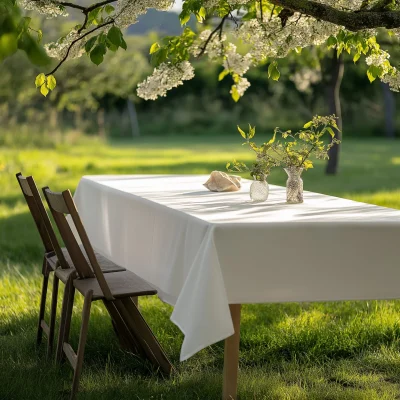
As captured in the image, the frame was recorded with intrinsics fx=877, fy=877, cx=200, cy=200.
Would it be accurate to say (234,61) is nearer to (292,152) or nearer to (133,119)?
(292,152)

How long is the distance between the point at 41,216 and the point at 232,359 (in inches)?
57.8

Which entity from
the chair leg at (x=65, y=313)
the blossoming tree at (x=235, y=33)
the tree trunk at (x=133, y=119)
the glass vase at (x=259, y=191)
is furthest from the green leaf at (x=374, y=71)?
the tree trunk at (x=133, y=119)

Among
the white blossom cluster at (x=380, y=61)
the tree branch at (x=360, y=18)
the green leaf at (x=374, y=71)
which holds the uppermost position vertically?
the tree branch at (x=360, y=18)

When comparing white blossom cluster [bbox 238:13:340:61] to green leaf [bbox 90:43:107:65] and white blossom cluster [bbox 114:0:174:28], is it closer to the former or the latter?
white blossom cluster [bbox 114:0:174:28]

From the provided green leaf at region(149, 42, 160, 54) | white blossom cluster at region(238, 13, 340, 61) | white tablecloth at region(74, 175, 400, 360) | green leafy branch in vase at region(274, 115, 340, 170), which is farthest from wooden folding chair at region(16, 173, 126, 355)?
white blossom cluster at region(238, 13, 340, 61)

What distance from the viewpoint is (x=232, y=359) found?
3.93m

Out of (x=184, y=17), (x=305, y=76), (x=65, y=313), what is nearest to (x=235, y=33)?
(x=184, y=17)

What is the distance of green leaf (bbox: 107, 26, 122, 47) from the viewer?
419cm

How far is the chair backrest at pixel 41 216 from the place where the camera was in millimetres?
4613

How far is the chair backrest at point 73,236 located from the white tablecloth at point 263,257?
1.18ft

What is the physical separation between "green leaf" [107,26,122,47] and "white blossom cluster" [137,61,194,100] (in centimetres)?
122

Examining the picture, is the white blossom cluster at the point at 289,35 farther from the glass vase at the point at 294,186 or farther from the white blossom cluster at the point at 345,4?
the glass vase at the point at 294,186

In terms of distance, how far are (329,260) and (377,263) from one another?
0.24m

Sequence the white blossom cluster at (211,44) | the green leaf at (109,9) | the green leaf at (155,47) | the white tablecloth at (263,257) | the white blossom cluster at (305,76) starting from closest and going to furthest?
the white tablecloth at (263,257) < the green leaf at (109,9) < the green leaf at (155,47) < the white blossom cluster at (211,44) < the white blossom cluster at (305,76)
